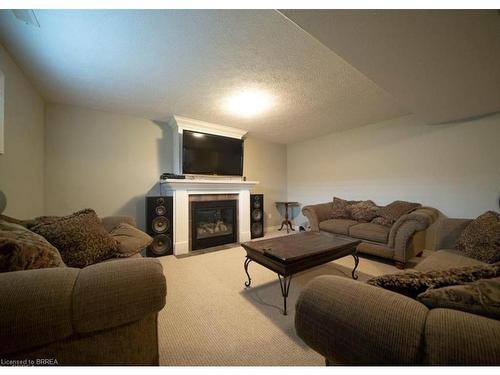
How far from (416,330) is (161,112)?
11.7ft

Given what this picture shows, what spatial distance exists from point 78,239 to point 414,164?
14.7 ft

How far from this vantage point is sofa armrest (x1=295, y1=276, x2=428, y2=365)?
19.9 inches

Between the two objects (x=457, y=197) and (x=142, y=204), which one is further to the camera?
(x=142, y=204)

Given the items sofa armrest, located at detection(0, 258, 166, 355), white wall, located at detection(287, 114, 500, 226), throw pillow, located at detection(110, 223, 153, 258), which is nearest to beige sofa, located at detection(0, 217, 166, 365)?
sofa armrest, located at detection(0, 258, 166, 355)

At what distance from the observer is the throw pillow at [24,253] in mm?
729

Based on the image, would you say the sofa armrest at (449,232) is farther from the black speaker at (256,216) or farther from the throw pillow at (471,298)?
the black speaker at (256,216)

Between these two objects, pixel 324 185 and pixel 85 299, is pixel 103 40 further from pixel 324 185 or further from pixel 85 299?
pixel 324 185

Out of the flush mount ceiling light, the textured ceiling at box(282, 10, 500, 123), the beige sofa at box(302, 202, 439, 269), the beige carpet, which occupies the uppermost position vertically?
the flush mount ceiling light

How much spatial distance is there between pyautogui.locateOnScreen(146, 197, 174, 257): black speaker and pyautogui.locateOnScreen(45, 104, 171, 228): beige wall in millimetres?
570

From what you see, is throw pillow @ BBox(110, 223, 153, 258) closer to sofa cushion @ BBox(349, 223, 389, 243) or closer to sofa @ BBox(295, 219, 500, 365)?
sofa @ BBox(295, 219, 500, 365)

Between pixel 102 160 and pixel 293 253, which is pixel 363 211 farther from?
pixel 102 160

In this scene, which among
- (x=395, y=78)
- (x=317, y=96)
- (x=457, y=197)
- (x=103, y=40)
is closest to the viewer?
(x=103, y=40)
